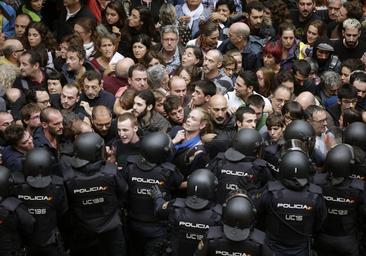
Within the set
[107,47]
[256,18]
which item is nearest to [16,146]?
[107,47]

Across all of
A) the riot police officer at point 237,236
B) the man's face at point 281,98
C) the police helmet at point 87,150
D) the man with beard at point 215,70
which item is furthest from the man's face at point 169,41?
the riot police officer at point 237,236

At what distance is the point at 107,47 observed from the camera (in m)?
10.8

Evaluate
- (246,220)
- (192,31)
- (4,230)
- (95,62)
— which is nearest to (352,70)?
(192,31)

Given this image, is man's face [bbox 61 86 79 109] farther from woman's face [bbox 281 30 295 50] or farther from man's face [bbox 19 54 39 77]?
woman's face [bbox 281 30 295 50]

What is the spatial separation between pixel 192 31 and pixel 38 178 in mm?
5308

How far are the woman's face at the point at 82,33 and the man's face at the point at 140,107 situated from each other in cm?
267

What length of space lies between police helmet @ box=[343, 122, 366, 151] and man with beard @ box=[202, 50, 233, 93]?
2.07 metres

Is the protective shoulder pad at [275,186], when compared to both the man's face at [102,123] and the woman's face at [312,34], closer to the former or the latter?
the man's face at [102,123]

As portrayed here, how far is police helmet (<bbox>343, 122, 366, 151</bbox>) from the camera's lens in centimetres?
835

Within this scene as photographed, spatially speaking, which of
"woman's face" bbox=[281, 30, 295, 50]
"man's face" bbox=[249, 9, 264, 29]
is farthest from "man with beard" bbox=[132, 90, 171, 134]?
"man's face" bbox=[249, 9, 264, 29]

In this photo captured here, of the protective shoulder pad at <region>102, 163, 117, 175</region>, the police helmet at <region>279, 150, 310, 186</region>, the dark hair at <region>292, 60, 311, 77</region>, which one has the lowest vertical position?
the dark hair at <region>292, 60, 311, 77</region>

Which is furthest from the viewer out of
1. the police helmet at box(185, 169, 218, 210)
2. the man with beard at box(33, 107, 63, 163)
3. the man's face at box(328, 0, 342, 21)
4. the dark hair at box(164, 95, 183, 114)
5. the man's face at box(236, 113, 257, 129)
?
the man's face at box(328, 0, 342, 21)

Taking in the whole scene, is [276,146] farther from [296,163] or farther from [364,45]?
[364,45]

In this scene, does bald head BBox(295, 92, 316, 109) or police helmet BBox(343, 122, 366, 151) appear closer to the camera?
police helmet BBox(343, 122, 366, 151)
